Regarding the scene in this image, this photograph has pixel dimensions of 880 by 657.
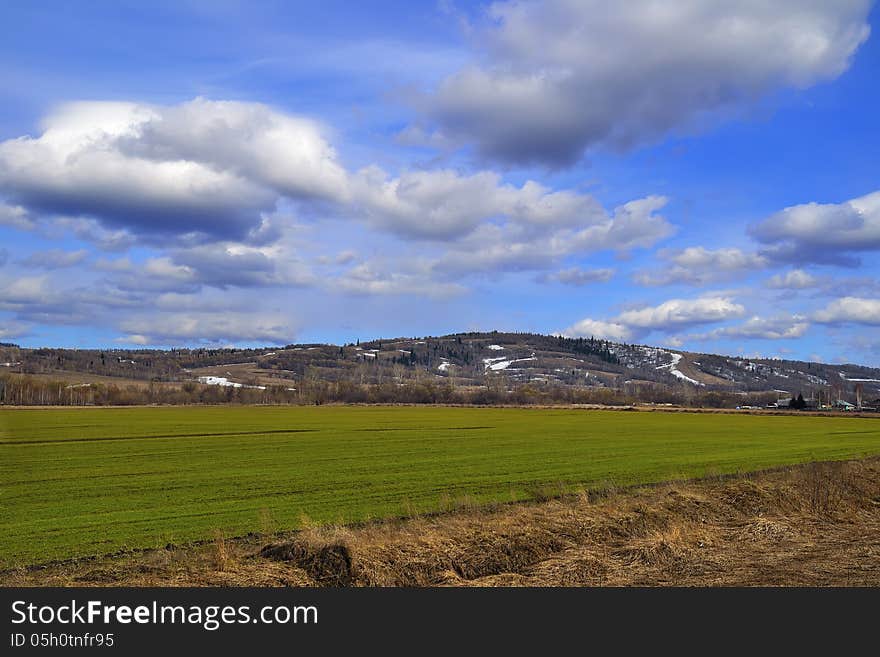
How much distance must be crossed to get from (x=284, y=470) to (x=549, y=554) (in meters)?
29.5

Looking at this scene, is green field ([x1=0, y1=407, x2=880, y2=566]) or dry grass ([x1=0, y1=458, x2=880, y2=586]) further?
green field ([x1=0, y1=407, x2=880, y2=566])

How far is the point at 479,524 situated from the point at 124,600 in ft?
34.7

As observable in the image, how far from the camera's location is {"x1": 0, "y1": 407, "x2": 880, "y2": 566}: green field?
1060 inches

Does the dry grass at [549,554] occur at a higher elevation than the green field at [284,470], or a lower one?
higher

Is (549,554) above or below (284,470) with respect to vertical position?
above

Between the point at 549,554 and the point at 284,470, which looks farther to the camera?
the point at 284,470

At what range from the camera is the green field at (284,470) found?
2692 centimetres

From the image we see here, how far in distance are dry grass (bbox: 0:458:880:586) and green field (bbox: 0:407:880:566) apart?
4962mm

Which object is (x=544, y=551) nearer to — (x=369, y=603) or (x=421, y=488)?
(x=369, y=603)

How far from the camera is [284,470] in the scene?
46.4 m

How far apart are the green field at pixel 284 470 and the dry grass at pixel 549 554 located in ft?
16.3

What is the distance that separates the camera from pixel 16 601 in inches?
574

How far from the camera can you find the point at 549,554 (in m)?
20.0

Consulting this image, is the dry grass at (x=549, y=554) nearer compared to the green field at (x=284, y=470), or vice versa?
the dry grass at (x=549, y=554)
